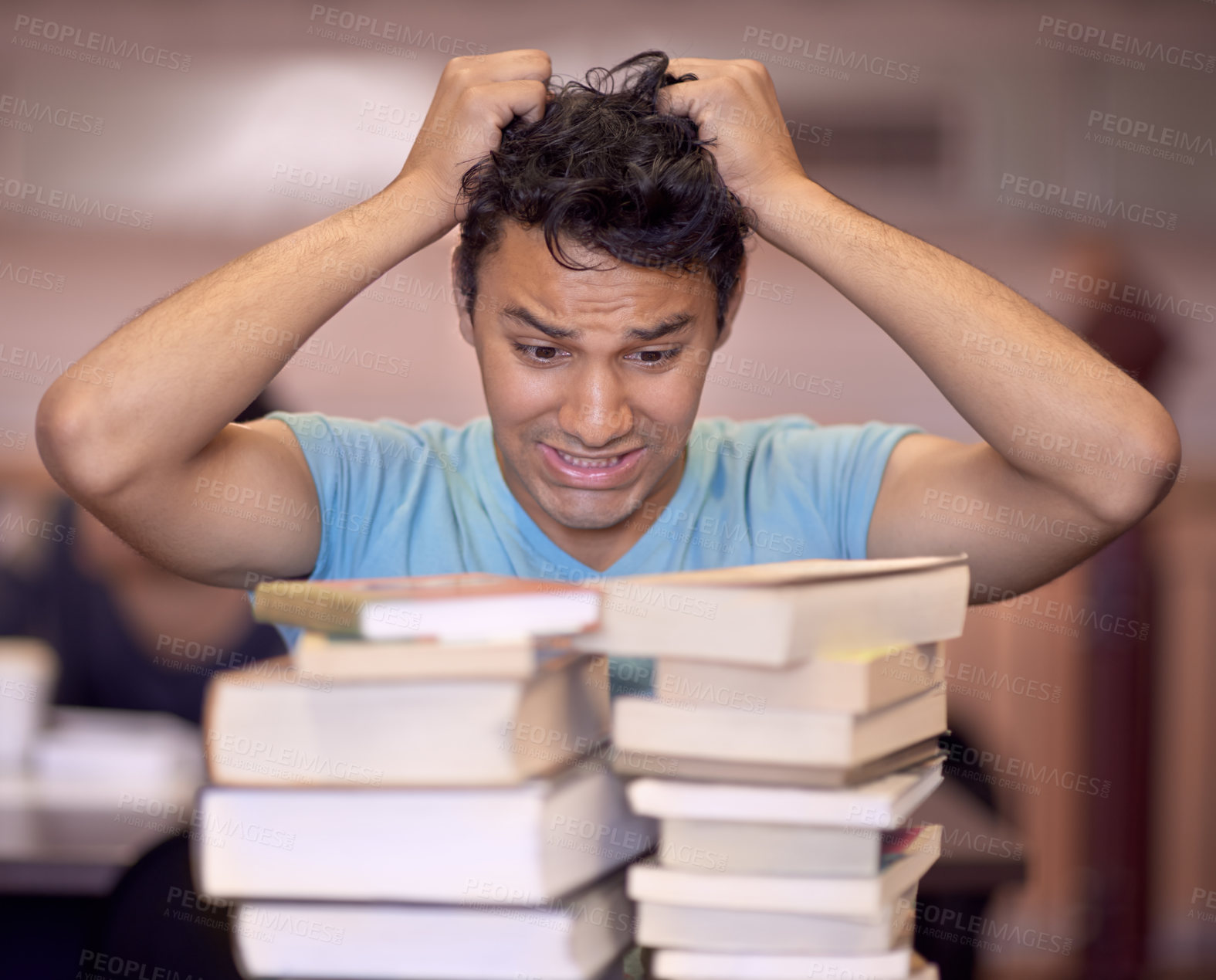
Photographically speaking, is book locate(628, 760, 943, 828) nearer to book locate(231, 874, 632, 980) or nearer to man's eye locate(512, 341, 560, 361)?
book locate(231, 874, 632, 980)

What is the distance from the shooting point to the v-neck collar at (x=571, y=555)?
1.40 m

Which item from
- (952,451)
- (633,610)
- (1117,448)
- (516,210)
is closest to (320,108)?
(516,210)

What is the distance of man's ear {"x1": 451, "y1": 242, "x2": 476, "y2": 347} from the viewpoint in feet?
4.77

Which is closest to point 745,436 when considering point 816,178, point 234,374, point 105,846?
point 234,374

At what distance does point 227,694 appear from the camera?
2.33 feet

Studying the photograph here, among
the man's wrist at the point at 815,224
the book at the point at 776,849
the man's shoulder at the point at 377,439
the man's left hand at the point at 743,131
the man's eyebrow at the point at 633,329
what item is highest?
the man's left hand at the point at 743,131

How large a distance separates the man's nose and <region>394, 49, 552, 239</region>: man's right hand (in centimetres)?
22

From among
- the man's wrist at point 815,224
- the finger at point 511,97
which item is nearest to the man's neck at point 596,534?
the man's wrist at point 815,224

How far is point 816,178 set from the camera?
339 centimetres

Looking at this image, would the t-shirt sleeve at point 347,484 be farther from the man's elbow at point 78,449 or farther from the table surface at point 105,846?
the table surface at point 105,846

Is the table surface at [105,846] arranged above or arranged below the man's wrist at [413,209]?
below

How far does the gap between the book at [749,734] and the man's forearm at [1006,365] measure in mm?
509

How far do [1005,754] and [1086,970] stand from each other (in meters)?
0.81

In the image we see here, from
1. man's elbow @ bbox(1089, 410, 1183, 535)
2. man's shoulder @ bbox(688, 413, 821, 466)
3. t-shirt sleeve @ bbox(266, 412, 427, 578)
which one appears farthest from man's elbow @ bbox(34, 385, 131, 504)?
man's elbow @ bbox(1089, 410, 1183, 535)
